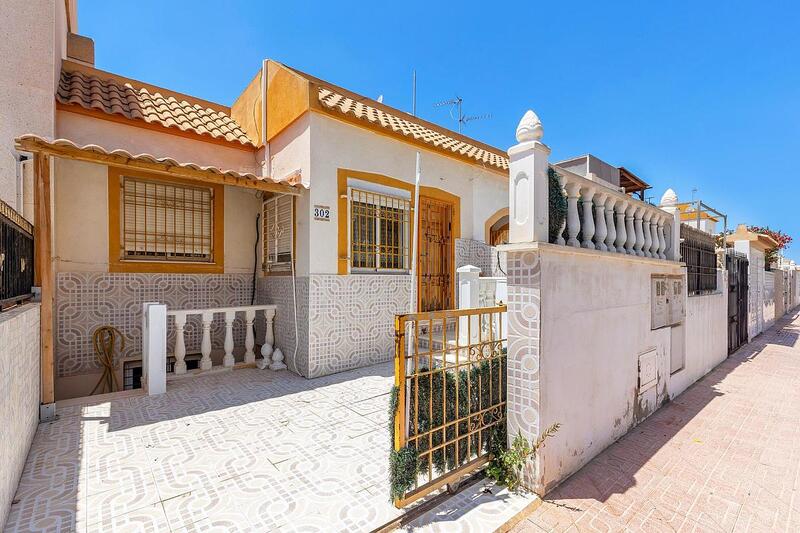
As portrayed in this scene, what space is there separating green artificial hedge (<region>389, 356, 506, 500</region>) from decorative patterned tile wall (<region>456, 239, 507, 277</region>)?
4.70 meters

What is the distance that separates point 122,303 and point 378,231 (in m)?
4.38

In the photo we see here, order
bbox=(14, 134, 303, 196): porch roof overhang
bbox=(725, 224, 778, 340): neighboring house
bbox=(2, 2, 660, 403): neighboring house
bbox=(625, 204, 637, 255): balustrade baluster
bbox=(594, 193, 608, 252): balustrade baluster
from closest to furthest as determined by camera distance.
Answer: bbox=(594, 193, 608, 252): balustrade baluster < bbox=(14, 134, 303, 196): porch roof overhang < bbox=(625, 204, 637, 255): balustrade baluster < bbox=(2, 2, 660, 403): neighboring house < bbox=(725, 224, 778, 340): neighboring house

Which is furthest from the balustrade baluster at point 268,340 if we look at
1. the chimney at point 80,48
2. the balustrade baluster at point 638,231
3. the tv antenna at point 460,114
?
the tv antenna at point 460,114

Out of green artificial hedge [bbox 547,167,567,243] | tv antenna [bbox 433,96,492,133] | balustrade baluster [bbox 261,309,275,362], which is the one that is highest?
tv antenna [bbox 433,96,492,133]

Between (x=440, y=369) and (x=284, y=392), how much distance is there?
122 inches

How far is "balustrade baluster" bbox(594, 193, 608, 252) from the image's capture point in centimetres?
343

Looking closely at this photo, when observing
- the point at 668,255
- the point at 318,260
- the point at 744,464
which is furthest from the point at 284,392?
the point at 668,255

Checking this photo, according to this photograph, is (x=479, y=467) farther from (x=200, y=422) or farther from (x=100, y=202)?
(x=100, y=202)

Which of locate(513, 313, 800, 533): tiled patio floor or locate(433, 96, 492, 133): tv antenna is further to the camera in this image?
locate(433, 96, 492, 133): tv antenna

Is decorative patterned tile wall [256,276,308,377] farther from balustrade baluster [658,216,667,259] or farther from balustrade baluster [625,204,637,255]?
balustrade baluster [658,216,667,259]

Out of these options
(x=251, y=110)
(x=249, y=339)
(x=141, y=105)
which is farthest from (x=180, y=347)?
(x=251, y=110)

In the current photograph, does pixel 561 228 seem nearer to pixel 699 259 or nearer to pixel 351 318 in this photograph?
pixel 351 318

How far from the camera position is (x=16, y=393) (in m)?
2.60

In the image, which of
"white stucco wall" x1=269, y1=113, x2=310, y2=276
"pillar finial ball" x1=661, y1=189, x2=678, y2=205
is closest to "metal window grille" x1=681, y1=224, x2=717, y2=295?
"pillar finial ball" x1=661, y1=189, x2=678, y2=205
